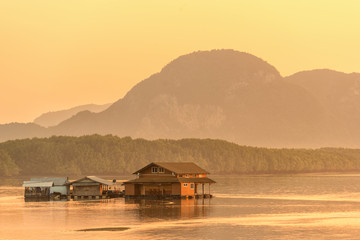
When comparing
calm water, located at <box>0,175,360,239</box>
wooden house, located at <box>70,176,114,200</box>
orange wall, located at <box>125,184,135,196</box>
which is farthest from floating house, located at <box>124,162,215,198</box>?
wooden house, located at <box>70,176,114,200</box>

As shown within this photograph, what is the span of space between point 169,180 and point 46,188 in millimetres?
33250

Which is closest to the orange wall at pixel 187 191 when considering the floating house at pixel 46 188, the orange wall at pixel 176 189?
the orange wall at pixel 176 189

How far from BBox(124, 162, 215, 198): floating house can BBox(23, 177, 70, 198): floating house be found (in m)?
19.2

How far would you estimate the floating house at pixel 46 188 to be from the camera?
504 feet

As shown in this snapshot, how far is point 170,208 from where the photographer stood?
11712cm

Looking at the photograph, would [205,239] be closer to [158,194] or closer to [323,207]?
[323,207]

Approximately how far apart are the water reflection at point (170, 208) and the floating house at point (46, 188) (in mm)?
19780

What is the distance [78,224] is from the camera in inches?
3622

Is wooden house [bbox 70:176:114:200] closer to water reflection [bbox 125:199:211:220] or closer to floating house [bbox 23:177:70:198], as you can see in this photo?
floating house [bbox 23:177:70:198]

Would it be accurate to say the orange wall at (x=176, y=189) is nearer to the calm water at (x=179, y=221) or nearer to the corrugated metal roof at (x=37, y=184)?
the calm water at (x=179, y=221)

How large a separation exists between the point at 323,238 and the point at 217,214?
33766mm

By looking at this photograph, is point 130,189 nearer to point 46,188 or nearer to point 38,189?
point 46,188

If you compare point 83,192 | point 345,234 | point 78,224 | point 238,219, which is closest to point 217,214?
point 238,219

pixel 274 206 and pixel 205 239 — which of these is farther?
pixel 274 206
